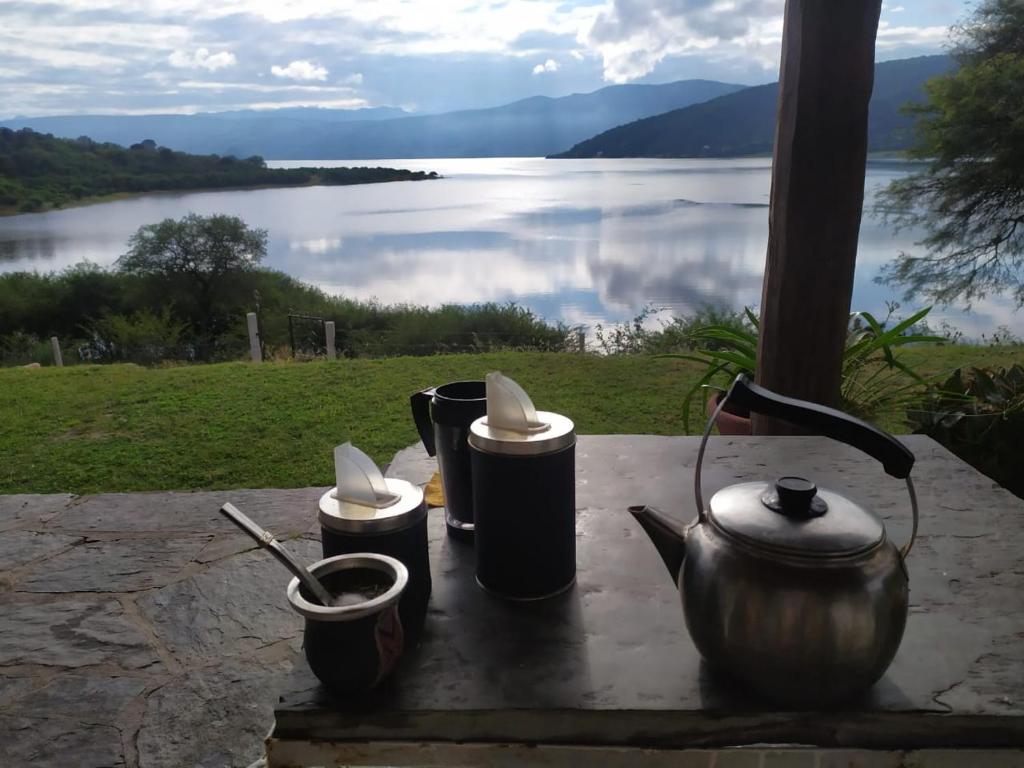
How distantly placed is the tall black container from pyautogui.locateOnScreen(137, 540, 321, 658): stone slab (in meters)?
1.09

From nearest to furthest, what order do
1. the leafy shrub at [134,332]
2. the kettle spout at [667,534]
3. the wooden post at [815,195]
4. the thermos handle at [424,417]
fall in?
the kettle spout at [667,534] → the thermos handle at [424,417] → the wooden post at [815,195] → the leafy shrub at [134,332]

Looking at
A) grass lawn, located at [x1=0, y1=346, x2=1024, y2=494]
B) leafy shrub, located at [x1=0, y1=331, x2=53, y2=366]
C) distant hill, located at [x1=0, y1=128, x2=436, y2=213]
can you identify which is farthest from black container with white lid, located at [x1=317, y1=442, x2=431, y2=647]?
distant hill, located at [x1=0, y1=128, x2=436, y2=213]

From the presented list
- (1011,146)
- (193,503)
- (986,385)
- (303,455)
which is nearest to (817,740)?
(986,385)

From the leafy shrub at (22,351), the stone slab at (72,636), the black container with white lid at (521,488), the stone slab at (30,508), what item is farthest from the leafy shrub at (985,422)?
the leafy shrub at (22,351)

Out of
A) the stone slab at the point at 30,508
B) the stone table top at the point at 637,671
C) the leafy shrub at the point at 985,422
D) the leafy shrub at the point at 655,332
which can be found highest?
the stone table top at the point at 637,671

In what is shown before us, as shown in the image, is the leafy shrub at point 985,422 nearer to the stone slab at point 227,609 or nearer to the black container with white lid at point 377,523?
the stone slab at point 227,609

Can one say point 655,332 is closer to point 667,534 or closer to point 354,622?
point 667,534

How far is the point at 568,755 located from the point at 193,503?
256 cm

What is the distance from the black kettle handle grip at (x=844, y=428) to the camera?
2.41 feet

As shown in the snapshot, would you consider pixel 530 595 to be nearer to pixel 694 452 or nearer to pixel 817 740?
pixel 817 740

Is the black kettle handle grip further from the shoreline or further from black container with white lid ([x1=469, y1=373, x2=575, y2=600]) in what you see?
the shoreline

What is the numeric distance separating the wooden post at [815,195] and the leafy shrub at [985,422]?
510 millimetres

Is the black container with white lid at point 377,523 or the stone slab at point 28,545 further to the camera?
the stone slab at point 28,545

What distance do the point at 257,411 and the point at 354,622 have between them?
3.90 metres
